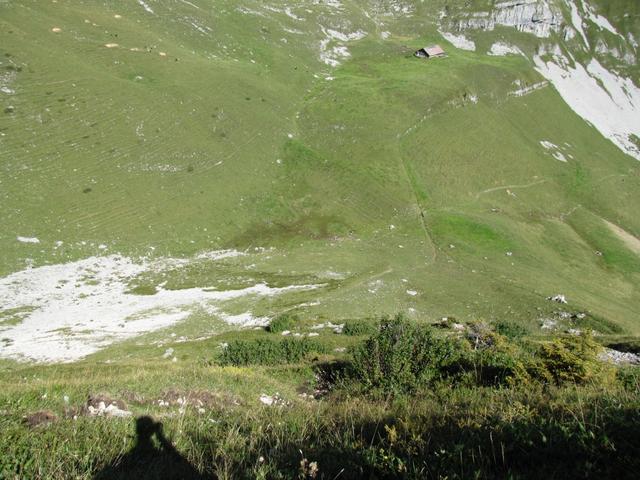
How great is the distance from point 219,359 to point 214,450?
16.4 meters

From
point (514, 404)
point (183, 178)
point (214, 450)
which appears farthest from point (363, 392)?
point (183, 178)

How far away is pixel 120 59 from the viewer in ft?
197

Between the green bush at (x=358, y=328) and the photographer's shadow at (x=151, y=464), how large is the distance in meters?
21.9

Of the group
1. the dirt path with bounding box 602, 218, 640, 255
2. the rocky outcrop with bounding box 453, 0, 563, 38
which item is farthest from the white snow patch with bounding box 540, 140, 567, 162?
the rocky outcrop with bounding box 453, 0, 563, 38

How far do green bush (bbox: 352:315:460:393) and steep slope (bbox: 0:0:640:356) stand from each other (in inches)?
660

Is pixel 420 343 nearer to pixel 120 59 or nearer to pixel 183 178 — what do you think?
pixel 183 178

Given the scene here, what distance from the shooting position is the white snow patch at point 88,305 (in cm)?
2628

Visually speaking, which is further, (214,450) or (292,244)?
(292,244)

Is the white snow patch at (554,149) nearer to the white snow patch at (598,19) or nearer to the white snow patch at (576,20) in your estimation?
the white snow patch at (576,20)

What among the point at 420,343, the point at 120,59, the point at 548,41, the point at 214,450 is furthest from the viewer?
the point at 548,41

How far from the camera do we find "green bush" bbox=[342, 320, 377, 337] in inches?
1133

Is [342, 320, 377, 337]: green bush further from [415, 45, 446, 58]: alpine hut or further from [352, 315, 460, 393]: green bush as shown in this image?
[415, 45, 446, 58]: alpine hut

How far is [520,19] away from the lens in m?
137

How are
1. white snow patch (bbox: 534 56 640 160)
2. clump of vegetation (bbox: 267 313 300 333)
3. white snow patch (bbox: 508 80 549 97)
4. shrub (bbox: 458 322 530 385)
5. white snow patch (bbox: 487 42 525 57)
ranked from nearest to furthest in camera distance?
1. shrub (bbox: 458 322 530 385)
2. clump of vegetation (bbox: 267 313 300 333)
3. white snow patch (bbox: 508 80 549 97)
4. white snow patch (bbox: 534 56 640 160)
5. white snow patch (bbox: 487 42 525 57)
